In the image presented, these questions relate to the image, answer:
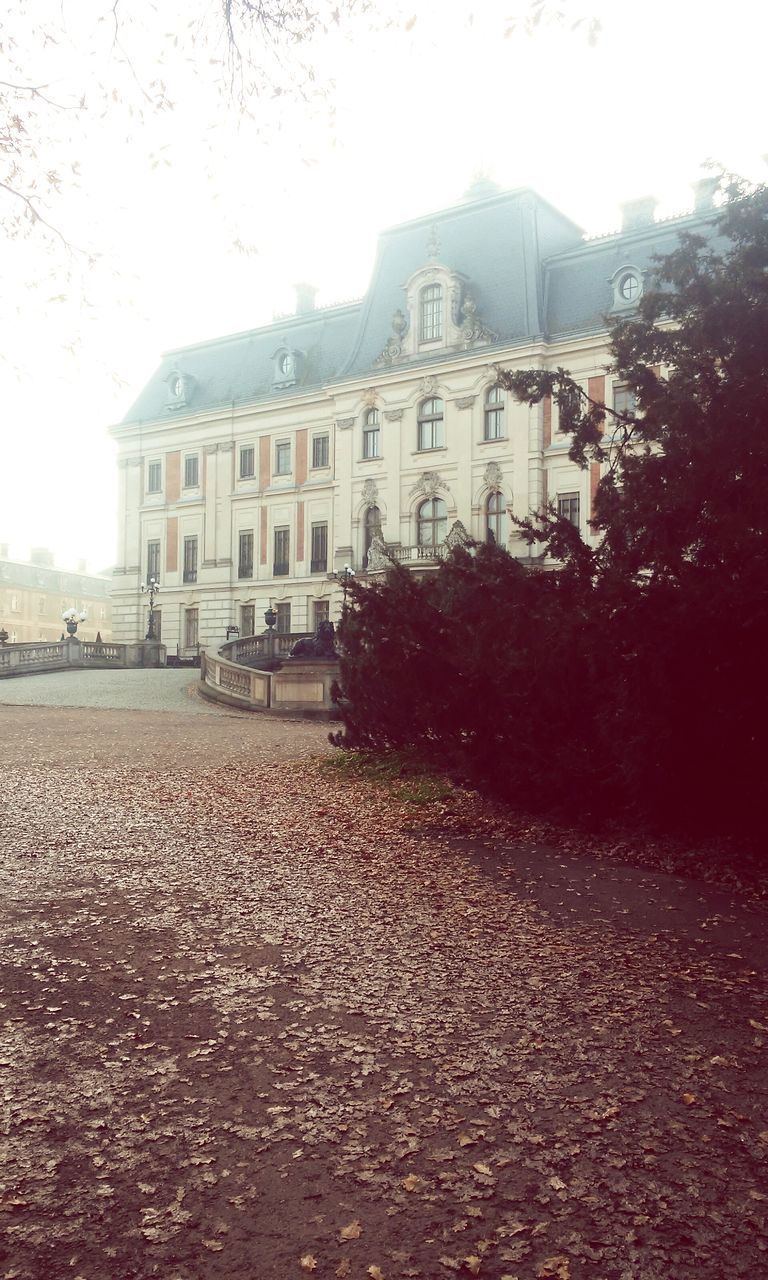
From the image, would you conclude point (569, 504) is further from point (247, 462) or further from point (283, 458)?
point (247, 462)

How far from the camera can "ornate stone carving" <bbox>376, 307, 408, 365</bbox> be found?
4266 centimetres

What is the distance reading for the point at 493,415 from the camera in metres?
41.1

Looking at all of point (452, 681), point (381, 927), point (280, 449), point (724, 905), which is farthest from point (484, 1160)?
point (280, 449)

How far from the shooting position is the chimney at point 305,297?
51375mm

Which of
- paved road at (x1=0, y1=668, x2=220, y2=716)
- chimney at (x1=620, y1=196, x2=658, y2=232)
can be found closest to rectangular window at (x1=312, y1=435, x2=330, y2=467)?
paved road at (x1=0, y1=668, x2=220, y2=716)

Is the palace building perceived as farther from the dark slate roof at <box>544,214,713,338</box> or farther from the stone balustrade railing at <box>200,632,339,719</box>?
the stone balustrade railing at <box>200,632,339,719</box>

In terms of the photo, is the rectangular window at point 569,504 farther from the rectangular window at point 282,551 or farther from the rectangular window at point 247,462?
the rectangular window at point 247,462

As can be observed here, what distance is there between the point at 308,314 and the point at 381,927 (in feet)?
149

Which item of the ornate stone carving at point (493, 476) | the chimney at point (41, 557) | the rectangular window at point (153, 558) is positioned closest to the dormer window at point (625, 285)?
the ornate stone carving at point (493, 476)

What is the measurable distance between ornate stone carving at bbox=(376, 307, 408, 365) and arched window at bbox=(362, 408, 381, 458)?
219 cm

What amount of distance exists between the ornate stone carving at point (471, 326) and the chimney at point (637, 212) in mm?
6291

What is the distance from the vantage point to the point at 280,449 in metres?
47.8

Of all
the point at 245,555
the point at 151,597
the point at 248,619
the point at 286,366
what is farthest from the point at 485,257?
the point at 151,597

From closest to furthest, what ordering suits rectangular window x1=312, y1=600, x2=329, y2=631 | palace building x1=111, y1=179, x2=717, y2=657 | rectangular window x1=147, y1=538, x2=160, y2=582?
palace building x1=111, y1=179, x2=717, y2=657 → rectangular window x1=312, y1=600, x2=329, y2=631 → rectangular window x1=147, y1=538, x2=160, y2=582
